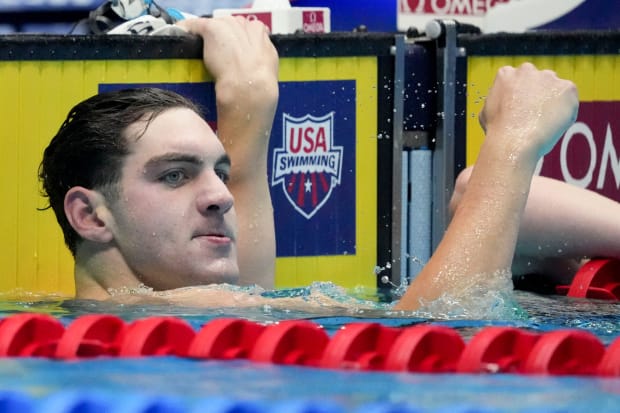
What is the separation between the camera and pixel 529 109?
2.65 metres

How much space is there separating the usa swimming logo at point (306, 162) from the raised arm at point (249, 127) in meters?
0.24

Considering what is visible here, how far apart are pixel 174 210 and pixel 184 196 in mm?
35

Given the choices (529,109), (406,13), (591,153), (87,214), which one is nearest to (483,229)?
(529,109)

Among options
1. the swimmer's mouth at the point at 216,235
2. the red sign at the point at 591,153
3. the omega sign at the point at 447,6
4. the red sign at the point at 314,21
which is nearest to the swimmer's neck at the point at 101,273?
the swimmer's mouth at the point at 216,235

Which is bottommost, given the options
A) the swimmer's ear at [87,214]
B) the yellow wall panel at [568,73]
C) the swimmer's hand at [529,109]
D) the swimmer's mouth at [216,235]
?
the swimmer's mouth at [216,235]

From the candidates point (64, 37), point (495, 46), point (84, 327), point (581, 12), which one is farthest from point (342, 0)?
point (84, 327)

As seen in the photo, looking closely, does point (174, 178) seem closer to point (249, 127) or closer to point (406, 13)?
point (249, 127)

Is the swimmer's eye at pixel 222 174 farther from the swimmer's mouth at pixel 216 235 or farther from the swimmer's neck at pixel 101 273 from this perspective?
the swimmer's neck at pixel 101 273

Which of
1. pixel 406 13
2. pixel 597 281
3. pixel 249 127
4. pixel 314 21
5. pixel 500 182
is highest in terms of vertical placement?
pixel 406 13

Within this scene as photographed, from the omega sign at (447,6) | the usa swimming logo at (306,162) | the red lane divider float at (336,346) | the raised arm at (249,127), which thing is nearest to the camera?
the red lane divider float at (336,346)

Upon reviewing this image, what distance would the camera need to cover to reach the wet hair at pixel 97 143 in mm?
2521

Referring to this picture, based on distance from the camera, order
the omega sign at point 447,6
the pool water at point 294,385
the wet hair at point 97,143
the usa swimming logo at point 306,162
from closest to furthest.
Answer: the pool water at point 294,385 → the wet hair at point 97,143 → the usa swimming logo at point 306,162 → the omega sign at point 447,6

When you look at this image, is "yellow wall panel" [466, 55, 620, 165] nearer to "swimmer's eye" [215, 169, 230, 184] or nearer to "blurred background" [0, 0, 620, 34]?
"swimmer's eye" [215, 169, 230, 184]

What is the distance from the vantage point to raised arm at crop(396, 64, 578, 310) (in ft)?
7.95
